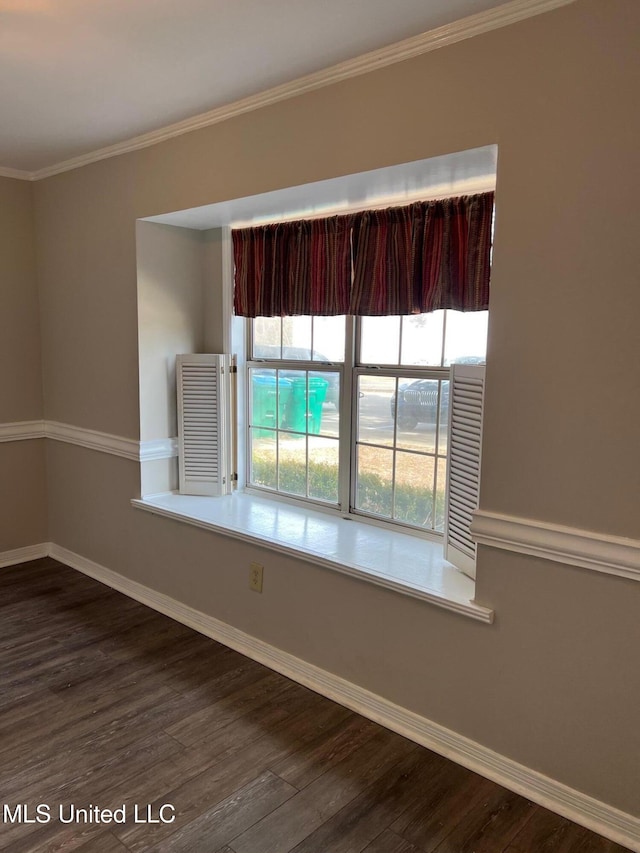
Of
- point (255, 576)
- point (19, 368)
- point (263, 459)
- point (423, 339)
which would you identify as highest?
point (423, 339)

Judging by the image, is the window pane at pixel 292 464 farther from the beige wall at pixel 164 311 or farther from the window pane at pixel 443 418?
the window pane at pixel 443 418

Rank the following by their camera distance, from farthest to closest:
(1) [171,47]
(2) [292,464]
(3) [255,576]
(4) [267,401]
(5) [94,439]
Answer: (5) [94,439] < (4) [267,401] < (2) [292,464] < (3) [255,576] < (1) [171,47]

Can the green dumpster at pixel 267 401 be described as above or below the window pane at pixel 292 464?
above

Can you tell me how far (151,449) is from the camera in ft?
11.0

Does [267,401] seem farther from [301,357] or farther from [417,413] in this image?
[417,413]

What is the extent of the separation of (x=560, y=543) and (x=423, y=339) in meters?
1.16

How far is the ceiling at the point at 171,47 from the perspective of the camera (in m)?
1.83

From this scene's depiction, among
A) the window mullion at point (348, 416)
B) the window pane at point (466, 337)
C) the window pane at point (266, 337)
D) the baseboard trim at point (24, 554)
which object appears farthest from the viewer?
the baseboard trim at point (24, 554)

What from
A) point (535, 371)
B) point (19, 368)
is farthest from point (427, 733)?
point (19, 368)

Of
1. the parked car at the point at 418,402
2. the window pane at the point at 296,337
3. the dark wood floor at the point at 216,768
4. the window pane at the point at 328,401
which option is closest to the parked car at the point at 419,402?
the parked car at the point at 418,402

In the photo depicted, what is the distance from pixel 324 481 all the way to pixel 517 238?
1620 millimetres

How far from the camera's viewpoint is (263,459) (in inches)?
136

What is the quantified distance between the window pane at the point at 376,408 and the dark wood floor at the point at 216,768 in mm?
1140

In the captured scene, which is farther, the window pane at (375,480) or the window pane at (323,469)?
the window pane at (323,469)
